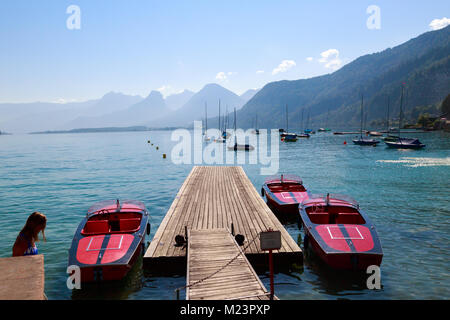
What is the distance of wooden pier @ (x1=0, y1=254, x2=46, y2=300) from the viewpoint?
5863mm

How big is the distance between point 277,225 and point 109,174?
128 ft

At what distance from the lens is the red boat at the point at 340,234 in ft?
42.4

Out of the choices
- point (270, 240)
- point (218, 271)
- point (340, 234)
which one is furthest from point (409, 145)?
point (270, 240)

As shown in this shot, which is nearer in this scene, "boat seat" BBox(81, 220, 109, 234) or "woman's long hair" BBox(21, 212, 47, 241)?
"woman's long hair" BBox(21, 212, 47, 241)

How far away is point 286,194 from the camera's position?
23234mm

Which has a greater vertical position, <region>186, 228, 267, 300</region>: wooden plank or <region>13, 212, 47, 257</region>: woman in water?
<region>13, 212, 47, 257</region>: woman in water

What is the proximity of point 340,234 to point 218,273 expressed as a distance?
6107mm

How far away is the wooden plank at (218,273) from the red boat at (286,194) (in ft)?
25.9

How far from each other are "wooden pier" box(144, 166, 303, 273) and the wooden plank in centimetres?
79

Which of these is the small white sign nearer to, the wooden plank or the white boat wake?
the wooden plank

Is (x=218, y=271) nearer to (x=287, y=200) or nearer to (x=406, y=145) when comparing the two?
(x=287, y=200)

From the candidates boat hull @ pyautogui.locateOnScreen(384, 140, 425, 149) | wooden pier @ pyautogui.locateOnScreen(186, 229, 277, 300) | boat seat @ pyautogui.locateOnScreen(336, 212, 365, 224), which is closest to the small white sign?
wooden pier @ pyautogui.locateOnScreen(186, 229, 277, 300)
